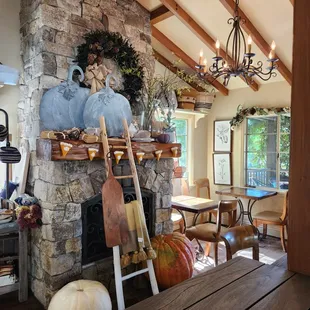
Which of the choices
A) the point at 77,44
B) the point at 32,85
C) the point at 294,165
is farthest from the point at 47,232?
the point at 294,165

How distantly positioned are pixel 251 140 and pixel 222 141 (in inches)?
20.1

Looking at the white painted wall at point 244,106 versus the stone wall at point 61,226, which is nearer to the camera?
the stone wall at point 61,226

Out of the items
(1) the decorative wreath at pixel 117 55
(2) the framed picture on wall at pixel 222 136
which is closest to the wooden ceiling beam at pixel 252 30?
(1) the decorative wreath at pixel 117 55

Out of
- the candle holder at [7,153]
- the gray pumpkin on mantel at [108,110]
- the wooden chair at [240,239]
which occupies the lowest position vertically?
the wooden chair at [240,239]

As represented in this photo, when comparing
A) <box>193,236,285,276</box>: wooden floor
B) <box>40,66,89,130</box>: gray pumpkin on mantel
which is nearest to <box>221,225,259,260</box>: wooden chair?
<box>193,236,285,276</box>: wooden floor

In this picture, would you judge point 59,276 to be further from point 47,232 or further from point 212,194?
point 212,194

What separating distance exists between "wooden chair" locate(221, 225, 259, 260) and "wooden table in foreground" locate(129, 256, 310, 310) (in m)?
0.73

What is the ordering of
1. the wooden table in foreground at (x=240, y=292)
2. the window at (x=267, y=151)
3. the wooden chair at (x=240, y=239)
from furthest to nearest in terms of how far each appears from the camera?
the window at (x=267, y=151) < the wooden chair at (x=240, y=239) < the wooden table in foreground at (x=240, y=292)

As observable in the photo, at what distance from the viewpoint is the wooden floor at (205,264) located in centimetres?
253

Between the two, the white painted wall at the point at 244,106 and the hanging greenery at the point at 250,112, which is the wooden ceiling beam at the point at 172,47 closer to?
the white painted wall at the point at 244,106

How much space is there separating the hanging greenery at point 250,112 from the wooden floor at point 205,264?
2.02 m

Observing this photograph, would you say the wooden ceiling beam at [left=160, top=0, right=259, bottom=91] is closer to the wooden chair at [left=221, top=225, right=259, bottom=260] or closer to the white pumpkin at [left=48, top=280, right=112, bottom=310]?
the wooden chair at [left=221, top=225, right=259, bottom=260]

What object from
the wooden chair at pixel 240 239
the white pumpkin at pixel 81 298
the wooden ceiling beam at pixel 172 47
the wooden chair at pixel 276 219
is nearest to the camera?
the wooden chair at pixel 240 239

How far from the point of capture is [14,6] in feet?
9.59
